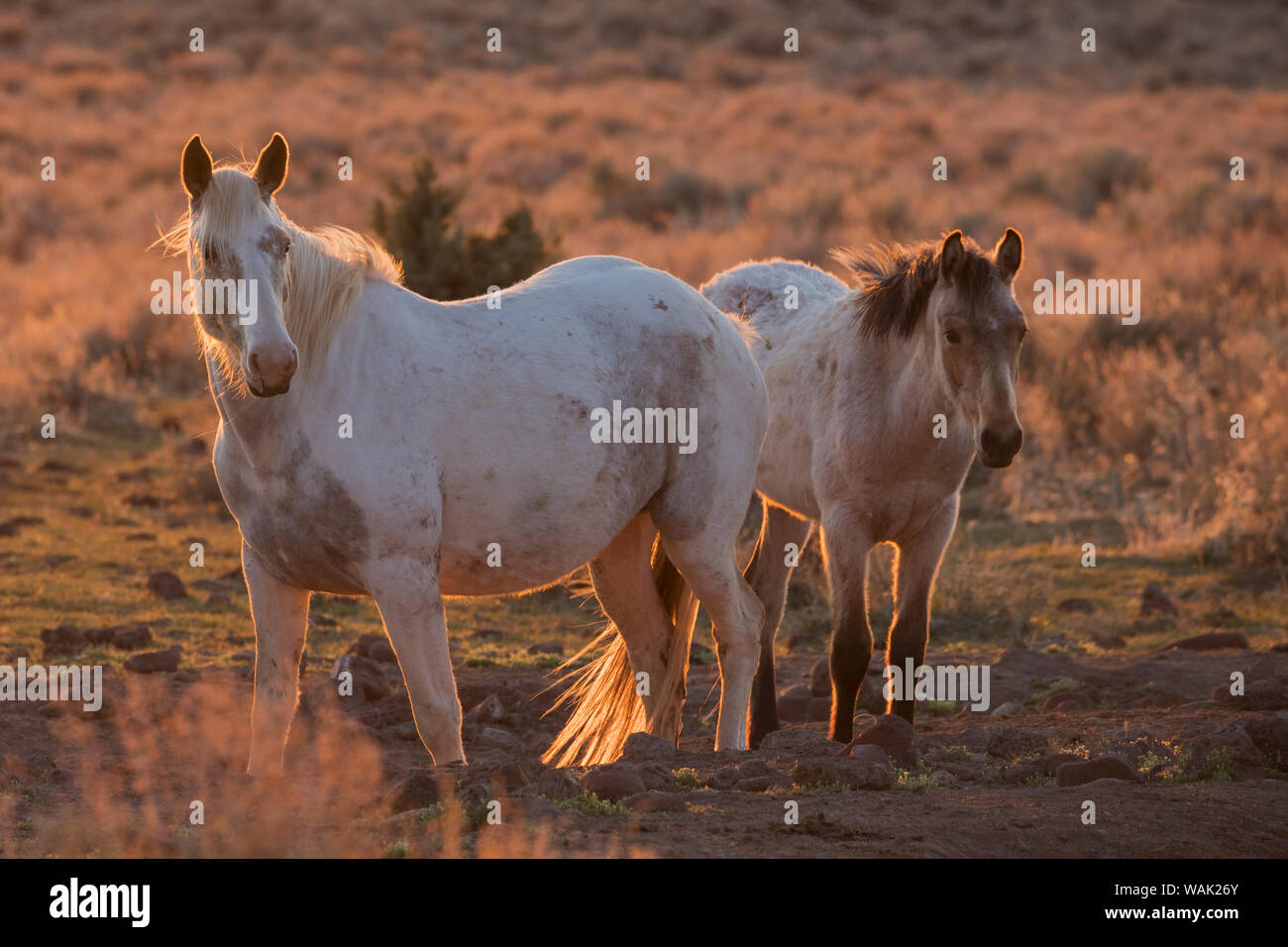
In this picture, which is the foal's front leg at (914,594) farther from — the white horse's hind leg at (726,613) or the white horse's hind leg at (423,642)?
the white horse's hind leg at (423,642)

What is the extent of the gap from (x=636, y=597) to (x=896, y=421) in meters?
1.55

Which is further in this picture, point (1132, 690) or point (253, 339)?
point (1132, 690)

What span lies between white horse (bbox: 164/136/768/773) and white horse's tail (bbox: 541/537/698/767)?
2cm

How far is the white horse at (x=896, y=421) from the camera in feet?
22.0

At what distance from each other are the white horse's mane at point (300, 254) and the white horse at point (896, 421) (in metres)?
2.61

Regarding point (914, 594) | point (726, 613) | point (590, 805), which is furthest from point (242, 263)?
point (914, 594)

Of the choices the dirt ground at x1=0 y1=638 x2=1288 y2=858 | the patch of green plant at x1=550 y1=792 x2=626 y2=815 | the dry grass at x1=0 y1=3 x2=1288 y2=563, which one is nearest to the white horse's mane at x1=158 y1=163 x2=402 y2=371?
the dirt ground at x1=0 y1=638 x2=1288 y2=858

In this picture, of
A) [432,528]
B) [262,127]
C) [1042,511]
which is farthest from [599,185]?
[432,528]

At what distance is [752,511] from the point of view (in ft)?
45.1

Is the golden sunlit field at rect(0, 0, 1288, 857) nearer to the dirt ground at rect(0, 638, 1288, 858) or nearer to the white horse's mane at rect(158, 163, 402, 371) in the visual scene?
→ the dirt ground at rect(0, 638, 1288, 858)

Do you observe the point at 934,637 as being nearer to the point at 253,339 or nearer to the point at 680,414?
the point at 680,414
